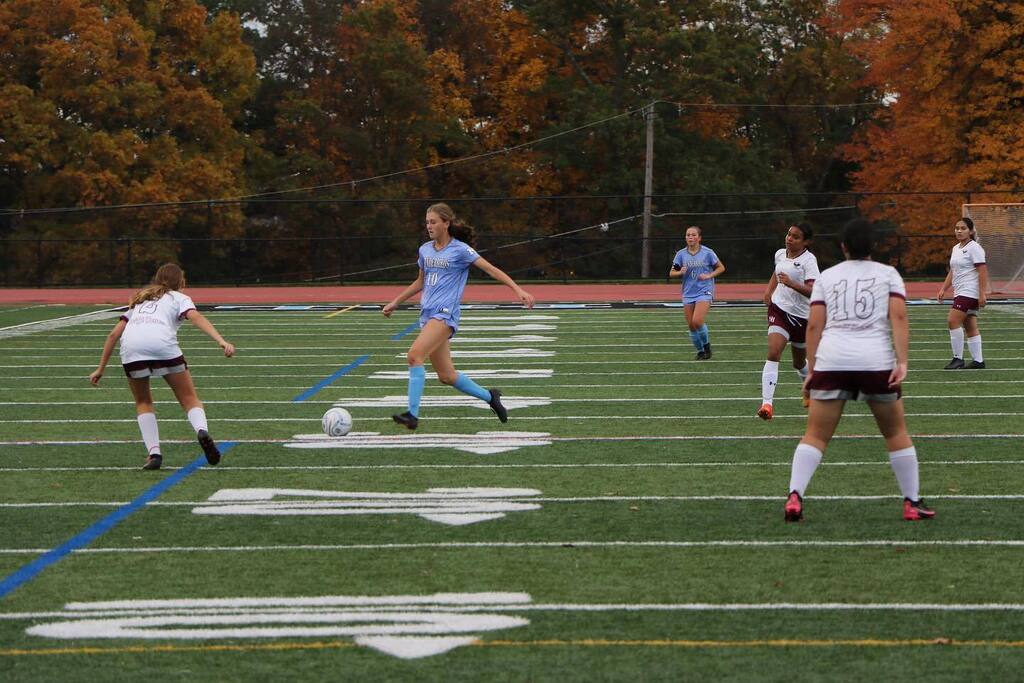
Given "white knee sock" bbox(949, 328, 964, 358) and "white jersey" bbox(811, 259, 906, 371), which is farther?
"white knee sock" bbox(949, 328, 964, 358)

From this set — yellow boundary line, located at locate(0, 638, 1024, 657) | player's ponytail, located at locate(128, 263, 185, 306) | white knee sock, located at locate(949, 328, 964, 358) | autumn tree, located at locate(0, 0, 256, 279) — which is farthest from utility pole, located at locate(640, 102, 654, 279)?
yellow boundary line, located at locate(0, 638, 1024, 657)

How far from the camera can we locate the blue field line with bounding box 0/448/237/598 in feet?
23.1

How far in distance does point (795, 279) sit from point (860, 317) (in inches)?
209

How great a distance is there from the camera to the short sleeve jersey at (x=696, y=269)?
18.9m

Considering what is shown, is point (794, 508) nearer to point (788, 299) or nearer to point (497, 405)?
point (497, 405)

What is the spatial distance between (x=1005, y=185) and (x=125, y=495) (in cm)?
3625

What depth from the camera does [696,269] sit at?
19.1 metres

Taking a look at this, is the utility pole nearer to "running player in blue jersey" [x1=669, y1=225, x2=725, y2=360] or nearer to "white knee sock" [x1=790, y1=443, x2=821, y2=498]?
"running player in blue jersey" [x1=669, y1=225, x2=725, y2=360]

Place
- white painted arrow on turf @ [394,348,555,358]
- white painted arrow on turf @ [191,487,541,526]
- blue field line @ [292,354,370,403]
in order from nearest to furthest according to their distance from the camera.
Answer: white painted arrow on turf @ [191,487,541,526], blue field line @ [292,354,370,403], white painted arrow on turf @ [394,348,555,358]

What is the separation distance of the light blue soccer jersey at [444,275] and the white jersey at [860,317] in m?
4.57

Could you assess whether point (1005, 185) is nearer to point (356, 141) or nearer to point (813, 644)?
point (356, 141)

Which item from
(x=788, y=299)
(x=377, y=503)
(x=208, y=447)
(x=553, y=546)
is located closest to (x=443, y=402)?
(x=788, y=299)

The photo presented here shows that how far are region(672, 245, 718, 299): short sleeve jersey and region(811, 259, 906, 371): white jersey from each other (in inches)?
436

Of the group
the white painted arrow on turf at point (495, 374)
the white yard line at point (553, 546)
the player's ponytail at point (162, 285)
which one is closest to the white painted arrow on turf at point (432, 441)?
the player's ponytail at point (162, 285)
